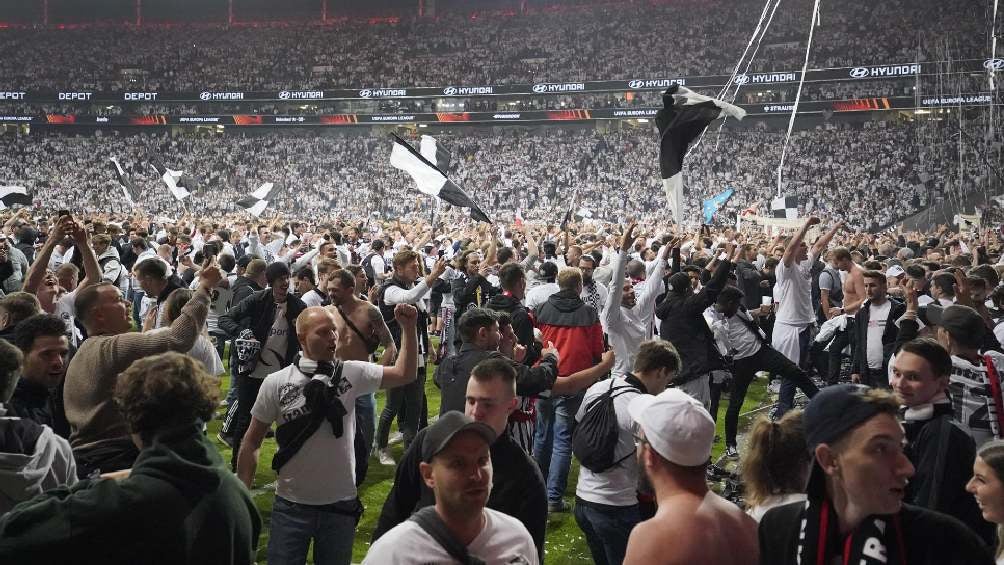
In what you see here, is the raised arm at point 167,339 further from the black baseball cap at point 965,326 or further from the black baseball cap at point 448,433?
the black baseball cap at point 965,326

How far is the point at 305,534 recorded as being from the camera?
4.48 metres

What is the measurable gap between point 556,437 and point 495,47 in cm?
5022

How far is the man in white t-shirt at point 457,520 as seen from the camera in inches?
99.6

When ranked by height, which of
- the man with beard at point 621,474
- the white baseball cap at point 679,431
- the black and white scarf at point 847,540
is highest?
the white baseball cap at point 679,431

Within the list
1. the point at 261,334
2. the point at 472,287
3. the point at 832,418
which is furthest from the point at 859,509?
the point at 472,287

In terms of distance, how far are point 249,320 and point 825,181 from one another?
36.1 meters

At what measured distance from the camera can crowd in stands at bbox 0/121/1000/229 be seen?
124ft

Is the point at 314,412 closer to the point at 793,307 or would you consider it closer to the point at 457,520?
the point at 457,520

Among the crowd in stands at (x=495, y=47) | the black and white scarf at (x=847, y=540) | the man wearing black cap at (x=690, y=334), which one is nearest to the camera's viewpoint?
the black and white scarf at (x=847, y=540)

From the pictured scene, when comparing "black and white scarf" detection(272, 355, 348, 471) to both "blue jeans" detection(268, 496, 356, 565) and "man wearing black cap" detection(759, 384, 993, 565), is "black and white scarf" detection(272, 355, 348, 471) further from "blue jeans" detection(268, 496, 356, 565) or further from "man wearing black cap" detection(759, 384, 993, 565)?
"man wearing black cap" detection(759, 384, 993, 565)

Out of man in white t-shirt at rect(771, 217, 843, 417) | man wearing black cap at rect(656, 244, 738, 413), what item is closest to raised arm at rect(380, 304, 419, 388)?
man wearing black cap at rect(656, 244, 738, 413)

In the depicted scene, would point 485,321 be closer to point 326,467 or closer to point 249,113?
point 326,467

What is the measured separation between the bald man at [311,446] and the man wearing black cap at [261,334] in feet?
9.33

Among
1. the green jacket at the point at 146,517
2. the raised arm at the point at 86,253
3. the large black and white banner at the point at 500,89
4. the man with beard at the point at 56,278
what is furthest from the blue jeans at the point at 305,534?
the large black and white banner at the point at 500,89
